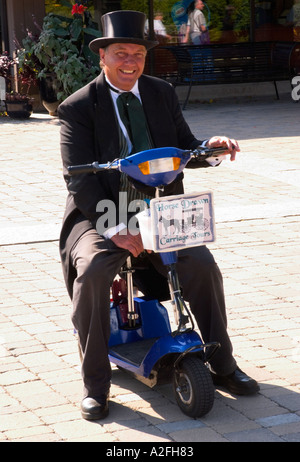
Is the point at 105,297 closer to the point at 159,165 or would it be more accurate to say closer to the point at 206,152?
the point at 159,165

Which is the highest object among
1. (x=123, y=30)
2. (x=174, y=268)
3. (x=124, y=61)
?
(x=123, y=30)

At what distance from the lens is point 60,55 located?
547 inches

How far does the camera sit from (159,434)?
12.3 ft

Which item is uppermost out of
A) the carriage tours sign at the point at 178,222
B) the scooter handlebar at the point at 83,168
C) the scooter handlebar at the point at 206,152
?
the scooter handlebar at the point at 206,152

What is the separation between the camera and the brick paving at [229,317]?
12.7 ft

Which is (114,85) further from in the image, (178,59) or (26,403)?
(178,59)

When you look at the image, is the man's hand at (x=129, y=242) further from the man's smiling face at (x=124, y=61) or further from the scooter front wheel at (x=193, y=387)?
the man's smiling face at (x=124, y=61)

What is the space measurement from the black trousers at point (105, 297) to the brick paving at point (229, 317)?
0.67 ft

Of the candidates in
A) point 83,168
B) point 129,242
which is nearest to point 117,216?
point 129,242

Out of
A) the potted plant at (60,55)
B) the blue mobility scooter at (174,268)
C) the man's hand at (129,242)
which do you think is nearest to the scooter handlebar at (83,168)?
the blue mobility scooter at (174,268)

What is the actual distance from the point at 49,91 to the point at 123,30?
10369mm

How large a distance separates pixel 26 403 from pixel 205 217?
3.92 feet

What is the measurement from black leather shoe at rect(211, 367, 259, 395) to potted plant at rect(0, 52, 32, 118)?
1058 cm
